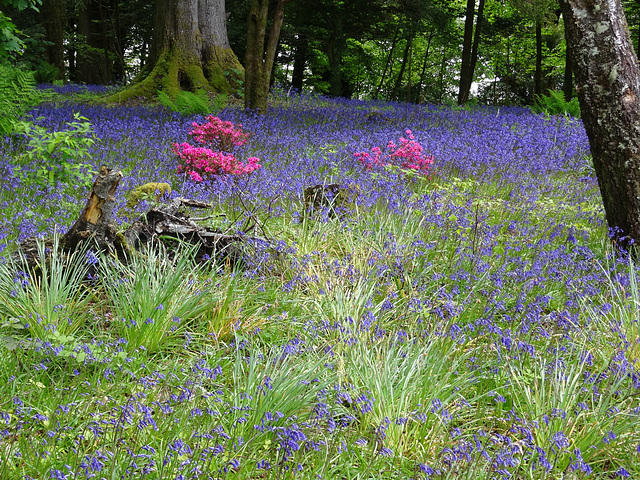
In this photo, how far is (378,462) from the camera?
2105mm

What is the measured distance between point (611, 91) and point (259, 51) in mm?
6779

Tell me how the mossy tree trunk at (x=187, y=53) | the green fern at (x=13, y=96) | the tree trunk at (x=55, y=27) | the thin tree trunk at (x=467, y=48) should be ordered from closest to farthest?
the green fern at (x=13, y=96) → the mossy tree trunk at (x=187, y=53) → the thin tree trunk at (x=467, y=48) → the tree trunk at (x=55, y=27)

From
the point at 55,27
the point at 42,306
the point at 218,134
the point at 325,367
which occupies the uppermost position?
the point at 55,27

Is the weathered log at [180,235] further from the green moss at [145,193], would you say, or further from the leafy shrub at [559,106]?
the leafy shrub at [559,106]

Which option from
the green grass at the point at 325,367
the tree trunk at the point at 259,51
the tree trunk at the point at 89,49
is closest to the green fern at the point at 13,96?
the green grass at the point at 325,367

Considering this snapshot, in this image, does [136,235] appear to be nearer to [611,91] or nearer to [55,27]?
[611,91]

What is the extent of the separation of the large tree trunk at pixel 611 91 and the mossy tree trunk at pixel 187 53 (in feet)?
30.9

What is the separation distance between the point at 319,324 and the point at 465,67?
15749mm

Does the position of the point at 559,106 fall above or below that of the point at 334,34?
below

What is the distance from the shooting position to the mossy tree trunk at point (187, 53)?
40.3 ft

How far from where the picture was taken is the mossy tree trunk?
40.3 ft

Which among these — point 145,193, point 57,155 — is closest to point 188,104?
point 57,155

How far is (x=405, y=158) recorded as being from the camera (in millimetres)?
6609

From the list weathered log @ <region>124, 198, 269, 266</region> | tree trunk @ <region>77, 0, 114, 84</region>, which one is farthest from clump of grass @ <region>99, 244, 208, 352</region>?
tree trunk @ <region>77, 0, 114, 84</region>
